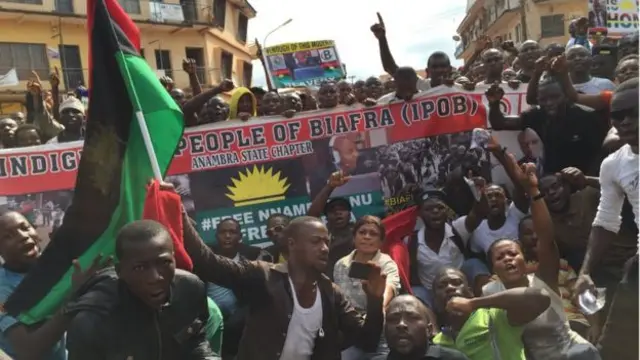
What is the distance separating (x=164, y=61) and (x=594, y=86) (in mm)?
29127

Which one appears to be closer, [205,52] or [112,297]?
[112,297]

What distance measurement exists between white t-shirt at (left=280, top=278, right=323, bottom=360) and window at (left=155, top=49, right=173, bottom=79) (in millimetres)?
29958

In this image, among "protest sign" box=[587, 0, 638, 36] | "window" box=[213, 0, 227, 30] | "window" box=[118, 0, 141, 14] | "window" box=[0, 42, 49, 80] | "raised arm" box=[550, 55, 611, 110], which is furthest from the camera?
"window" box=[213, 0, 227, 30]

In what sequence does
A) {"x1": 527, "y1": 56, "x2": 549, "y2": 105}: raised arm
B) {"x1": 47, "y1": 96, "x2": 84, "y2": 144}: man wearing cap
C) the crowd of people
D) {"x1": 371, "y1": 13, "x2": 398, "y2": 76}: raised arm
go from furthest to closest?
{"x1": 371, "y1": 13, "x2": 398, "y2": 76}: raised arm, {"x1": 47, "y1": 96, "x2": 84, "y2": 144}: man wearing cap, {"x1": 527, "y1": 56, "x2": 549, "y2": 105}: raised arm, the crowd of people

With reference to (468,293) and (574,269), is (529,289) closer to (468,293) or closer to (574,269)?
(468,293)

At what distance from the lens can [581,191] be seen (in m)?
4.37

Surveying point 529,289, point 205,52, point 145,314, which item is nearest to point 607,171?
point 529,289

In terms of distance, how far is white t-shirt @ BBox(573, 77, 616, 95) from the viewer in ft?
17.6

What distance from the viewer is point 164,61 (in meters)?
32.3

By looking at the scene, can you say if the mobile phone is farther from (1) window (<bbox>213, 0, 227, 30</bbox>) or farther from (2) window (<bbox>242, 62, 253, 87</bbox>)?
(2) window (<bbox>242, 62, 253, 87</bbox>)

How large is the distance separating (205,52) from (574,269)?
31.4 metres

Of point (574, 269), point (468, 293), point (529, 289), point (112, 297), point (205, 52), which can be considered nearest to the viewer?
point (112, 297)

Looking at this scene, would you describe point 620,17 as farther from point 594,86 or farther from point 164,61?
point 164,61

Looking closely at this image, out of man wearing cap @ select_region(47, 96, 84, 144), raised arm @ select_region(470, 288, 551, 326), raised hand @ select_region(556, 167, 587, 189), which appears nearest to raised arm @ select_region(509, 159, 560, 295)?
raised arm @ select_region(470, 288, 551, 326)
